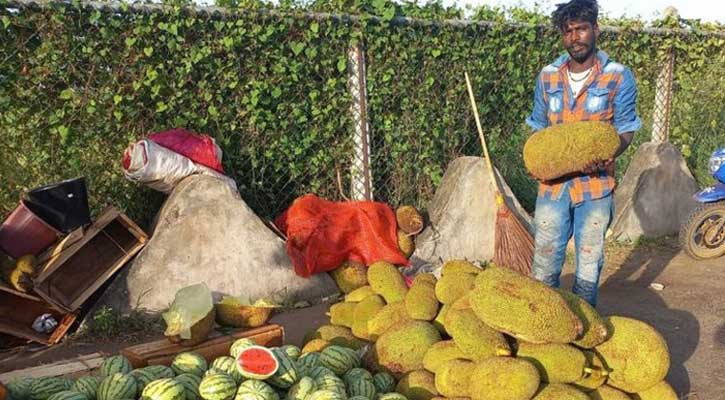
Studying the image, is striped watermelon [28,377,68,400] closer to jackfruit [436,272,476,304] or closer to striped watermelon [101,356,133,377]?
striped watermelon [101,356,133,377]

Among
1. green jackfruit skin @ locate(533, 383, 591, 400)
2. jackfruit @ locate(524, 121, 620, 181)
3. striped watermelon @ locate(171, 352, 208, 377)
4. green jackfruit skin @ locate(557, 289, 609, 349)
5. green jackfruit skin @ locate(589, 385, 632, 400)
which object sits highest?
jackfruit @ locate(524, 121, 620, 181)

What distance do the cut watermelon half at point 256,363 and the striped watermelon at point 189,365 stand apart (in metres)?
0.24

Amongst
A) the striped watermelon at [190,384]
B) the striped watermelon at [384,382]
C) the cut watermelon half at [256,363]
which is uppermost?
the cut watermelon half at [256,363]

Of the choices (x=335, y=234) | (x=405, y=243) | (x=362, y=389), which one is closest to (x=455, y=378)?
(x=362, y=389)

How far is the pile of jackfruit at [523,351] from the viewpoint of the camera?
2629mm

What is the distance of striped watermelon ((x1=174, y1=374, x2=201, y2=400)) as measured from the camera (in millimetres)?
2598

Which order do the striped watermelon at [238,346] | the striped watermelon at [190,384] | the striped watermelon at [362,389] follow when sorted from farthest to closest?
the striped watermelon at [238,346], the striped watermelon at [362,389], the striped watermelon at [190,384]

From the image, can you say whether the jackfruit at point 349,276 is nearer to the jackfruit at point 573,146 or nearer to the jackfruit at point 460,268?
the jackfruit at point 460,268

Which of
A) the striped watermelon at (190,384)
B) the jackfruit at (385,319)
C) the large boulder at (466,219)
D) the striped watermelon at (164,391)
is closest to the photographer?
the striped watermelon at (164,391)

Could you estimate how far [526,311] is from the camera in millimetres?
2650

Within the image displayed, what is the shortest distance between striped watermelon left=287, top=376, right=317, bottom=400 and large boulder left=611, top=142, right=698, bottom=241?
603 centimetres

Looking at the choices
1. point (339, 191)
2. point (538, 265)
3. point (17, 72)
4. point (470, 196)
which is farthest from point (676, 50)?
point (17, 72)

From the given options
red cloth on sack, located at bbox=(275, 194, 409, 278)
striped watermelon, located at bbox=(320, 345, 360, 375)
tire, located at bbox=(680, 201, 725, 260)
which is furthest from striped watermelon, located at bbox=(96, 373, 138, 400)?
tire, located at bbox=(680, 201, 725, 260)

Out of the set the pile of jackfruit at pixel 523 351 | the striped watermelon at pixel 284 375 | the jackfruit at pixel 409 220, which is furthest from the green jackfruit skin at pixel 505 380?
the jackfruit at pixel 409 220
